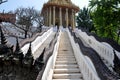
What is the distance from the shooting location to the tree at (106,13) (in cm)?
2044

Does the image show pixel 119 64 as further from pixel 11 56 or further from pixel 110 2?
pixel 110 2

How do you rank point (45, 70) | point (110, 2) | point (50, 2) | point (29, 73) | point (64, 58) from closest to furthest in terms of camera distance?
point (29, 73) → point (45, 70) → point (64, 58) → point (110, 2) → point (50, 2)

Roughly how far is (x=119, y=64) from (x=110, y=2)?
40.8ft

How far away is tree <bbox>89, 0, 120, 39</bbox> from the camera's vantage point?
805 inches

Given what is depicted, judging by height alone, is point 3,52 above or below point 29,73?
above

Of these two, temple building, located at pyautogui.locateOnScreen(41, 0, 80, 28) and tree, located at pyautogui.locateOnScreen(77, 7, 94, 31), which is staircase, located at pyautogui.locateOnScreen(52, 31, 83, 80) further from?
temple building, located at pyautogui.locateOnScreen(41, 0, 80, 28)

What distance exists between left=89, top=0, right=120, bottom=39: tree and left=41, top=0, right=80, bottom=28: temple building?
126 ft

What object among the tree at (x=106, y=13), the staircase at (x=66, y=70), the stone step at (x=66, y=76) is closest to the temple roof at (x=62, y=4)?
the tree at (x=106, y=13)

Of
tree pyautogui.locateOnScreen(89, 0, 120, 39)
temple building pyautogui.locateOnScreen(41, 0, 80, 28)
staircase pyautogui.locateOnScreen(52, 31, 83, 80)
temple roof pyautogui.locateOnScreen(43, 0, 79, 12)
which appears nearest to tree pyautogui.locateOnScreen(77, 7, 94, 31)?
temple building pyautogui.locateOnScreen(41, 0, 80, 28)

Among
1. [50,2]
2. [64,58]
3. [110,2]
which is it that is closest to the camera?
[64,58]

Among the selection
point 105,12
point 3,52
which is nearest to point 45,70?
point 3,52

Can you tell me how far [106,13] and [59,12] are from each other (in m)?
40.9

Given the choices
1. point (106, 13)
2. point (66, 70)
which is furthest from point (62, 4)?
point (66, 70)

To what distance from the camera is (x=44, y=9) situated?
204 ft
